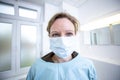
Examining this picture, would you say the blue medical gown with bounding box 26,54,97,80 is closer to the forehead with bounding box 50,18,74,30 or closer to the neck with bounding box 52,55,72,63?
the neck with bounding box 52,55,72,63

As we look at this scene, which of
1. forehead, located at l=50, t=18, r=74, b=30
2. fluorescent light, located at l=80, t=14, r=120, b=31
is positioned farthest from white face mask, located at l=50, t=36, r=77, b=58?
fluorescent light, located at l=80, t=14, r=120, b=31

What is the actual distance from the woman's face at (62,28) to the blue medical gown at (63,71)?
0.88ft

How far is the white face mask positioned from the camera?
0.76 m

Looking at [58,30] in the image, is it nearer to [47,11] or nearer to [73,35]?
[73,35]

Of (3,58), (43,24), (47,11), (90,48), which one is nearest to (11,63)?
(3,58)

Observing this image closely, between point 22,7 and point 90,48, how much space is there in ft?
7.07

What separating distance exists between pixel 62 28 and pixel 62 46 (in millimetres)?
178

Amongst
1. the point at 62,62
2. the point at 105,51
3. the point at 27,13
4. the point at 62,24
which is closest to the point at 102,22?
the point at 105,51

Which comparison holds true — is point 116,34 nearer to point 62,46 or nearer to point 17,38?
point 62,46

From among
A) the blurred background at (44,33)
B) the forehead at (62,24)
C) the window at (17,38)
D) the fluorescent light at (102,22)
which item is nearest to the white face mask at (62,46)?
the forehead at (62,24)

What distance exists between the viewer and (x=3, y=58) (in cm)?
184

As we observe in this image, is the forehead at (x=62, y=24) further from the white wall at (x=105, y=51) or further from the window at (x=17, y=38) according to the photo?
the window at (x=17, y=38)

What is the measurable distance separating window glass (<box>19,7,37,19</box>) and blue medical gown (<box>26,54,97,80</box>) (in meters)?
1.89

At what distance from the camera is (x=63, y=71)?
66cm
